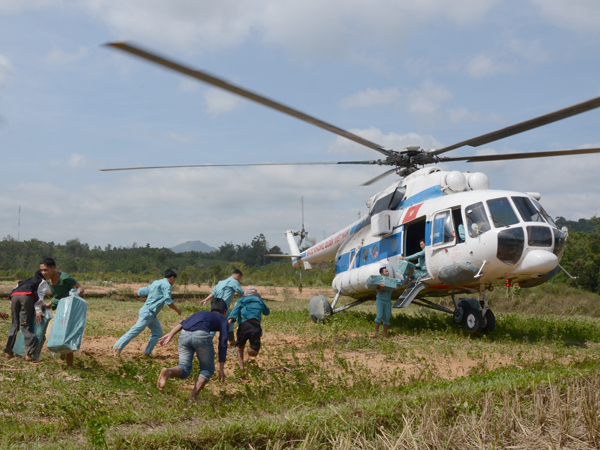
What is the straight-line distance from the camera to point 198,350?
605 centimetres

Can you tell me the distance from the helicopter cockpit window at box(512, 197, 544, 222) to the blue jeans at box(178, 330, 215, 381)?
610cm

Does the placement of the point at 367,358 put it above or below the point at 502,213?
below

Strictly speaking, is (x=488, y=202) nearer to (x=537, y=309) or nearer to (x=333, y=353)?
(x=333, y=353)

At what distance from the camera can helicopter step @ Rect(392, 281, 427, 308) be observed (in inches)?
414

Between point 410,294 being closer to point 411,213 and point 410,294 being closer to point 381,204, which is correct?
point 411,213

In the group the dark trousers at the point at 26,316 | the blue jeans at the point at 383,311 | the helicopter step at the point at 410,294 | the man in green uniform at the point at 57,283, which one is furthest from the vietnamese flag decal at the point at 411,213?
the dark trousers at the point at 26,316

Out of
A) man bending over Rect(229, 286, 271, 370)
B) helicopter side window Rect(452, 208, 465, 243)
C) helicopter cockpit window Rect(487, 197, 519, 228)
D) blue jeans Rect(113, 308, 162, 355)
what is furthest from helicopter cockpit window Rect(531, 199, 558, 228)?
blue jeans Rect(113, 308, 162, 355)

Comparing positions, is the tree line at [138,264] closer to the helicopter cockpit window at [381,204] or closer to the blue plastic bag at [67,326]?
the helicopter cockpit window at [381,204]

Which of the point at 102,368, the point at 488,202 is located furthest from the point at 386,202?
the point at 102,368

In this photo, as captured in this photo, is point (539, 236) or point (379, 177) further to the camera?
point (379, 177)

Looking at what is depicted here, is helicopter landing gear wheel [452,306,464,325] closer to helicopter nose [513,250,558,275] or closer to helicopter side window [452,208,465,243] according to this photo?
helicopter side window [452,208,465,243]

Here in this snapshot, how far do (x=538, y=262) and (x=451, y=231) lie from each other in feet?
5.50

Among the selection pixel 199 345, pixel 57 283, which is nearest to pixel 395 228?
pixel 199 345

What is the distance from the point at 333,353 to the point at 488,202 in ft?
12.9
